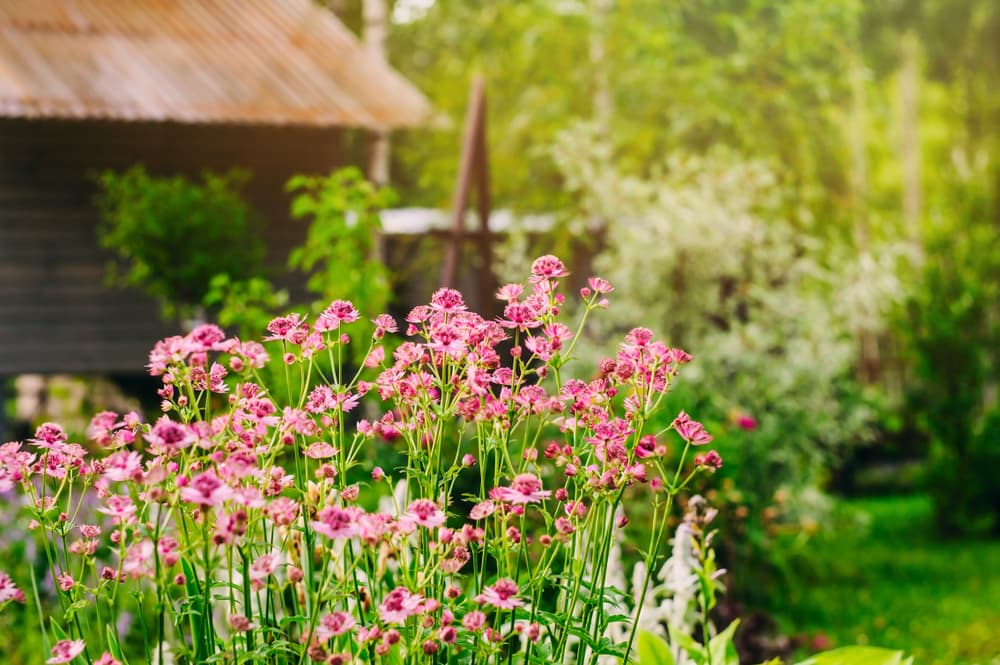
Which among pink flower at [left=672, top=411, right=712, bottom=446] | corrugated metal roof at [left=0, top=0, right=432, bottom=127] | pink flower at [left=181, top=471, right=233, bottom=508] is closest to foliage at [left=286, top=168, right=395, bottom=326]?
corrugated metal roof at [left=0, top=0, right=432, bottom=127]

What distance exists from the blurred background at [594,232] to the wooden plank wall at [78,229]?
0.08 ft

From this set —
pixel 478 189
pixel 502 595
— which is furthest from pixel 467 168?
pixel 502 595

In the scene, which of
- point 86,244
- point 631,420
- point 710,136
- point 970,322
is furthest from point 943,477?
point 631,420

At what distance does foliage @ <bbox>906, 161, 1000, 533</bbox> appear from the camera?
29.6 ft

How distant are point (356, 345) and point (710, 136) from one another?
8.62m

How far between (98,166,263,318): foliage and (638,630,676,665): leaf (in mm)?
5048

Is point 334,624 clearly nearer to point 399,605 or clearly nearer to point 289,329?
point 399,605

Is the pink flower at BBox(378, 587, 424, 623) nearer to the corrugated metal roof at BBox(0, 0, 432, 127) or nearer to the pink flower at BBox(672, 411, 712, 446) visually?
the pink flower at BBox(672, 411, 712, 446)

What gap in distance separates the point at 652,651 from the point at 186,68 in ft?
24.0

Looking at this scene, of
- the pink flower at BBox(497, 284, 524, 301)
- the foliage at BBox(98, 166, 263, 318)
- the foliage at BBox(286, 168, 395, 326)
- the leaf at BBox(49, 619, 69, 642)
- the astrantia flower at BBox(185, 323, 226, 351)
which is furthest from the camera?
the foliage at BBox(98, 166, 263, 318)

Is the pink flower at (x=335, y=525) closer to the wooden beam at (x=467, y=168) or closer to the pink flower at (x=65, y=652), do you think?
the pink flower at (x=65, y=652)

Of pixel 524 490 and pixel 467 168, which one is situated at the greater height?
pixel 467 168

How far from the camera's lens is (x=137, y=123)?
9516mm

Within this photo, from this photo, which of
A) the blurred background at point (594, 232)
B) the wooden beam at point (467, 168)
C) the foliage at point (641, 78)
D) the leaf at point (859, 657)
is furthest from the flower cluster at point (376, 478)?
the foliage at point (641, 78)
